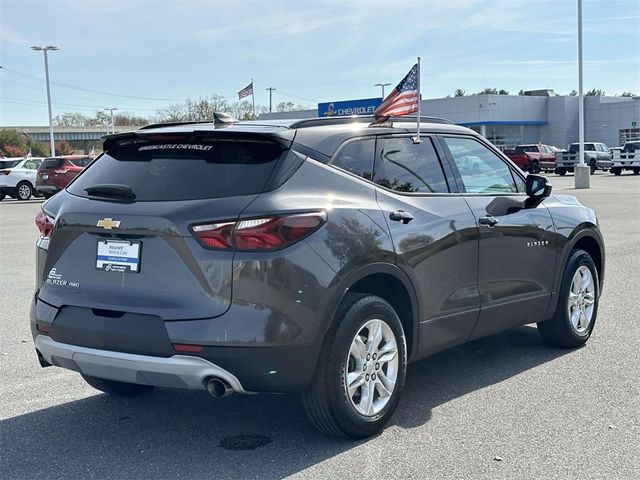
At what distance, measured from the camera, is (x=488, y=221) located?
17.7ft

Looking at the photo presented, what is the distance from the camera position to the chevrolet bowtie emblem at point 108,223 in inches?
164

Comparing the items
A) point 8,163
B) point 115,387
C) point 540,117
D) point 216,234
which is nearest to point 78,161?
point 8,163

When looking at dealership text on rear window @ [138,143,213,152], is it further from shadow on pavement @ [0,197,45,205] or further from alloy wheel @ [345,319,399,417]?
shadow on pavement @ [0,197,45,205]

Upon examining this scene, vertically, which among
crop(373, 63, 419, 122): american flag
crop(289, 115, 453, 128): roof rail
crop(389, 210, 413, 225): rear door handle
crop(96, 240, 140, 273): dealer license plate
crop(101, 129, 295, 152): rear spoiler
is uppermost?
crop(373, 63, 419, 122): american flag

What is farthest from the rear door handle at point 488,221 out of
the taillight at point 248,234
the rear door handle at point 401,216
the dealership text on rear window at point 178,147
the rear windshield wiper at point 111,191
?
the rear windshield wiper at point 111,191

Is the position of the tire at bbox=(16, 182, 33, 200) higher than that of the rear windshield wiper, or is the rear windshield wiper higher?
the rear windshield wiper

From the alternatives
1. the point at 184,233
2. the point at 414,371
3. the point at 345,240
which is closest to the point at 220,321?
the point at 184,233

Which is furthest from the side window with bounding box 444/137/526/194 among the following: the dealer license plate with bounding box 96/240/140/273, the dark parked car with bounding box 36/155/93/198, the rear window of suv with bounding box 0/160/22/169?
the rear window of suv with bounding box 0/160/22/169

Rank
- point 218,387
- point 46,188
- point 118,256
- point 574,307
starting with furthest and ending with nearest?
point 46,188 < point 574,307 < point 118,256 < point 218,387

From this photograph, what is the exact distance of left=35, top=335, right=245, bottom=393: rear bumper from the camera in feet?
12.9

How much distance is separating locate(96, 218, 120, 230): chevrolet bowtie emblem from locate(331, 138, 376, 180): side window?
4.10ft

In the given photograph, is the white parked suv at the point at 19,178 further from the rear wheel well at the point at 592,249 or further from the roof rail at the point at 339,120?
the roof rail at the point at 339,120

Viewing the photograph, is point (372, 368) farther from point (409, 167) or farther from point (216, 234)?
point (409, 167)

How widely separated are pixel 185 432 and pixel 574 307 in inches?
135
